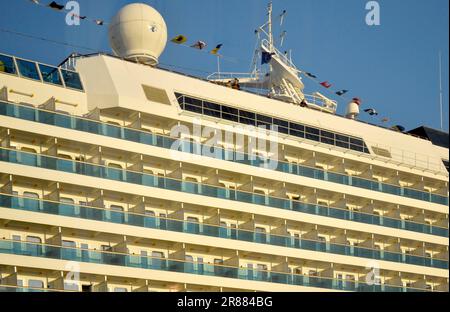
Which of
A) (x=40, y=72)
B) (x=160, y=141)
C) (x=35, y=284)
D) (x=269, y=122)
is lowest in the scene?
(x=35, y=284)

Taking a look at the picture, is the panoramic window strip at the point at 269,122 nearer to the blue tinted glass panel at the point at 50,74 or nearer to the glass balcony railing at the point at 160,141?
Result: the glass balcony railing at the point at 160,141

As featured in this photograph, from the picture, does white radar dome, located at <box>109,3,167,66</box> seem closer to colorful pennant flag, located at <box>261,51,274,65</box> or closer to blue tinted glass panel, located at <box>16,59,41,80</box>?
blue tinted glass panel, located at <box>16,59,41,80</box>

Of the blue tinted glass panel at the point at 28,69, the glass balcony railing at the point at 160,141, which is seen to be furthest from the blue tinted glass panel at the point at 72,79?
the glass balcony railing at the point at 160,141

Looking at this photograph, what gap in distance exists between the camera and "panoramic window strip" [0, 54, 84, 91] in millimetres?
52250

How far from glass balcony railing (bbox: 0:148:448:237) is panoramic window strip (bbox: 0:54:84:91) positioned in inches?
147

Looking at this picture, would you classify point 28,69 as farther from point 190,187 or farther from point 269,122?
point 269,122

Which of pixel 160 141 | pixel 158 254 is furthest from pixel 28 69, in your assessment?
pixel 158 254

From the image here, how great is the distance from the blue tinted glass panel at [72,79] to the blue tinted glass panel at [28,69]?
1373 mm

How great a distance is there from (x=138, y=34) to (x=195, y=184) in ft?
26.0

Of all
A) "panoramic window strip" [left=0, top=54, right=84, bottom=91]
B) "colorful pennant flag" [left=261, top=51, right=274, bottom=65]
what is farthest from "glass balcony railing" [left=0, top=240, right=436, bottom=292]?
"colorful pennant flag" [left=261, top=51, right=274, bottom=65]

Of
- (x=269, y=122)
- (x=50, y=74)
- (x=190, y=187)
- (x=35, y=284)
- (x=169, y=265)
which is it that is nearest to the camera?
(x=35, y=284)

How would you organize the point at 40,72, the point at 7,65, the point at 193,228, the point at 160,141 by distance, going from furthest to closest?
1. the point at 160,141
2. the point at 193,228
3. the point at 40,72
4. the point at 7,65

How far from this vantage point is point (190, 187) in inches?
2184
